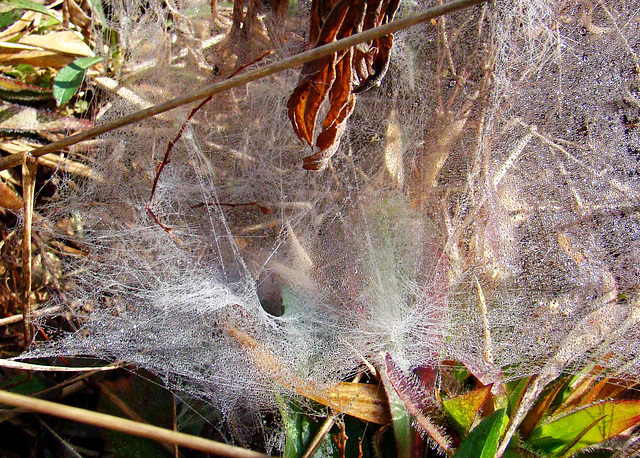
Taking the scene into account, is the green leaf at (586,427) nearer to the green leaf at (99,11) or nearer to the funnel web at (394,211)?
the funnel web at (394,211)

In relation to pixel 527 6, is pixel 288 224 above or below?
below

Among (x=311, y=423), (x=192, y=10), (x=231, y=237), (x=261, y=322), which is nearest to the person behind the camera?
(x=311, y=423)

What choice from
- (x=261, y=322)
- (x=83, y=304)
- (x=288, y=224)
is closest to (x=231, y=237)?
(x=288, y=224)

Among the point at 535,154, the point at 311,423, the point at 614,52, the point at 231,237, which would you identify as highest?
the point at 614,52

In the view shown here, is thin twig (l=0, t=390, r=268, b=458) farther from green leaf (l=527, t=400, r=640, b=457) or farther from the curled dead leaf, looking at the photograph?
green leaf (l=527, t=400, r=640, b=457)

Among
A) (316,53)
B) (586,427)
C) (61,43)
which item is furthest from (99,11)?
(586,427)

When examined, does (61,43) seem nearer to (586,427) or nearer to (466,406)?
(466,406)

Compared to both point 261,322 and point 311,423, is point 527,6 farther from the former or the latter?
point 311,423
